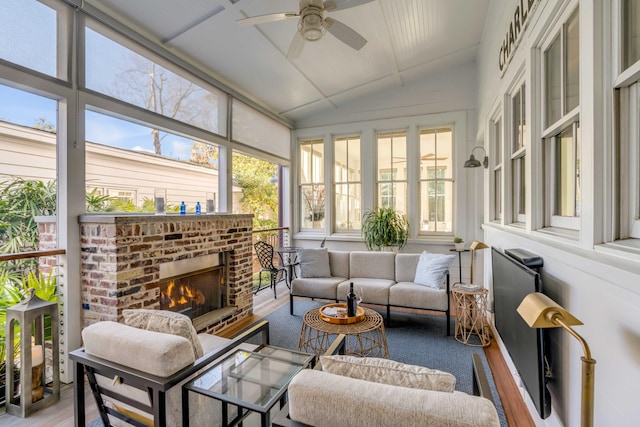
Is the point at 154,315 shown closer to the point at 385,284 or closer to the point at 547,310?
the point at 547,310

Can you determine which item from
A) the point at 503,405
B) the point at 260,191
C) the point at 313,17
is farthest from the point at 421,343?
the point at 260,191

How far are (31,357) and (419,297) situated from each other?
3554mm

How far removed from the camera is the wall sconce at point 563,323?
101 centimetres

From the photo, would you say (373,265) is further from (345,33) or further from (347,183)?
(345,33)

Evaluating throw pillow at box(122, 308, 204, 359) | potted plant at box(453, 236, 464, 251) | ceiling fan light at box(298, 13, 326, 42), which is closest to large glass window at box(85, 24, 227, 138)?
ceiling fan light at box(298, 13, 326, 42)

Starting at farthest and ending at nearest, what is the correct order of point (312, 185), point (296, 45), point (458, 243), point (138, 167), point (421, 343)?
point (312, 185)
point (458, 243)
point (421, 343)
point (138, 167)
point (296, 45)

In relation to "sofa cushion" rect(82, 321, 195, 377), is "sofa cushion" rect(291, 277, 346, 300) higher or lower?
lower

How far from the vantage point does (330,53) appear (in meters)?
4.14

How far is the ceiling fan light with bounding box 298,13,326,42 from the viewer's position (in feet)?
7.75

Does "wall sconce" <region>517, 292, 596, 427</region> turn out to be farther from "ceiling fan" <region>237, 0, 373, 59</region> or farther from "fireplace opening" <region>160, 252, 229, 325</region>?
"fireplace opening" <region>160, 252, 229, 325</region>

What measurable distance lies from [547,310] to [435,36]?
422cm

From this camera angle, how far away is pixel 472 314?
3.41 m

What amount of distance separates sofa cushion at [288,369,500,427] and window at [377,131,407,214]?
190 inches

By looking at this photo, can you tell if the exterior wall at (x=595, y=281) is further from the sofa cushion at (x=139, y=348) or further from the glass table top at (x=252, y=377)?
the sofa cushion at (x=139, y=348)
